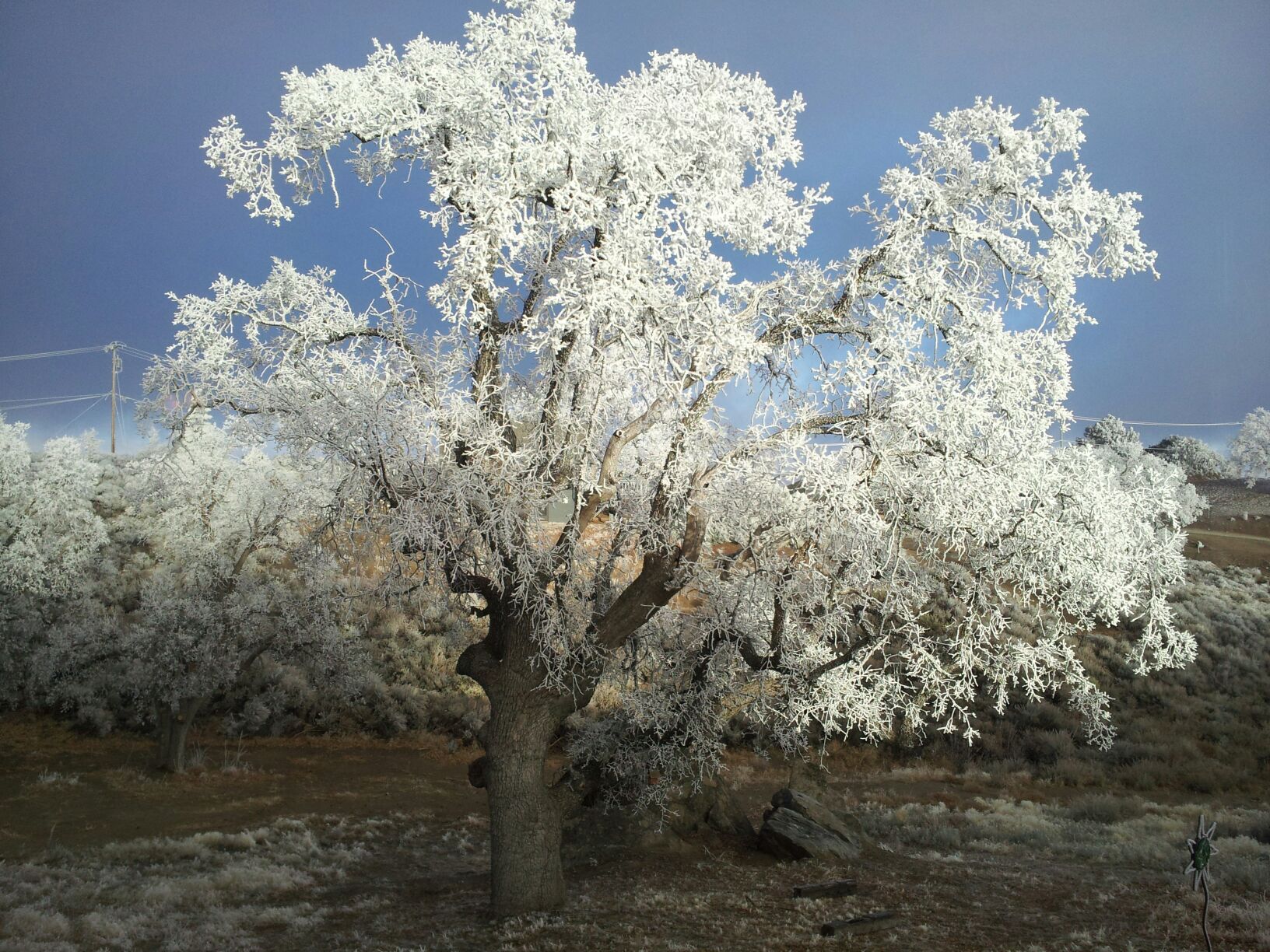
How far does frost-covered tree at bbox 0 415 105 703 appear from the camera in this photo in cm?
2383

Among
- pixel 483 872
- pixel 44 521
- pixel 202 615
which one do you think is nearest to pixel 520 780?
pixel 483 872

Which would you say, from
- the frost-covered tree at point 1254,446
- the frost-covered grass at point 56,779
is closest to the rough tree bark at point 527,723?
the frost-covered grass at point 56,779

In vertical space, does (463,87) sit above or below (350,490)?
above

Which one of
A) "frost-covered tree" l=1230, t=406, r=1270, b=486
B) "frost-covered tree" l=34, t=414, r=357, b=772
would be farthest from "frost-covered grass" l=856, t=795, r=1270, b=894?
"frost-covered tree" l=1230, t=406, r=1270, b=486

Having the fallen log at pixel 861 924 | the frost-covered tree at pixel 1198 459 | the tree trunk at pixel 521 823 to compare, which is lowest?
the fallen log at pixel 861 924

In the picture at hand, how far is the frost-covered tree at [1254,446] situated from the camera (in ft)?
182

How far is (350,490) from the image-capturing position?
9.41m

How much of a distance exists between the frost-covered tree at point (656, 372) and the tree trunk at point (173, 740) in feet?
44.4

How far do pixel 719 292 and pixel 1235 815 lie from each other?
16.3m

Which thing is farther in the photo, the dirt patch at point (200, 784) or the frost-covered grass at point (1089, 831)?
the dirt patch at point (200, 784)

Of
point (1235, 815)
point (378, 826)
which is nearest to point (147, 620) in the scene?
point (378, 826)

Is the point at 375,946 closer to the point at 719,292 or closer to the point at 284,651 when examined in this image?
the point at 719,292

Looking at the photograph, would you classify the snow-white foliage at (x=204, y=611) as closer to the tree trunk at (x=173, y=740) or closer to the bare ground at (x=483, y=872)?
the tree trunk at (x=173, y=740)

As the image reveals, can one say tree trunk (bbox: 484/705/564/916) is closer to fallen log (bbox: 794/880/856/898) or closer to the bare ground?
the bare ground
